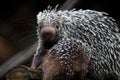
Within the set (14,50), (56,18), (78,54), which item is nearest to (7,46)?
(14,50)

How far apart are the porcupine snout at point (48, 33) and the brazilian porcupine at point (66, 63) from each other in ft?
0.21

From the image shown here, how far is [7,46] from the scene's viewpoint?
3486mm

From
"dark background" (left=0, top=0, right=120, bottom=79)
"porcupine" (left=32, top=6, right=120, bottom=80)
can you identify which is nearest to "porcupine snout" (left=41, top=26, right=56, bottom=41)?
"porcupine" (left=32, top=6, right=120, bottom=80)

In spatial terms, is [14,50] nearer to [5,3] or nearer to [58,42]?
[5,3]

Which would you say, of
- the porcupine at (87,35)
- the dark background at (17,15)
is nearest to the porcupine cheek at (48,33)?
the porcupine at (87,35)

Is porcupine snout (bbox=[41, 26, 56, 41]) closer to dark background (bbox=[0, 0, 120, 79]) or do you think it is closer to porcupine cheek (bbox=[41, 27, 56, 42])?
porcupine cheek (bbox=[41, 27, 56, 42])

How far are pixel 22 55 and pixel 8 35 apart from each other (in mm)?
804

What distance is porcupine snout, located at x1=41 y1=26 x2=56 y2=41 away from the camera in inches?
60.0

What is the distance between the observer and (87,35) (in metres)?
1.63

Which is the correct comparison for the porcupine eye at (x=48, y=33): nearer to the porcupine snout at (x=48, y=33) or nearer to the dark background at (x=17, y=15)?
the porcupine snout at (x=48, y=33)

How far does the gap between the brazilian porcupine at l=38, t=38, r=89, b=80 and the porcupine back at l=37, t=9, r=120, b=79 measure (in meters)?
0.09

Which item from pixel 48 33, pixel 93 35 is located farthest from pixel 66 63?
pixel 93 35

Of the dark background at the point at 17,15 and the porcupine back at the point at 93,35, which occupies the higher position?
the dark background at the point at 17,15

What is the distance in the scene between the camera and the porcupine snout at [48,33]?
60.0 inches
